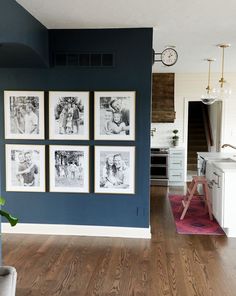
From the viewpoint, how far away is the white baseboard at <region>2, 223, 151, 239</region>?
410 cm

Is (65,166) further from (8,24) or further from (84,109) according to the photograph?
(8,24)

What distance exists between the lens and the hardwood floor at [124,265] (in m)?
2.84

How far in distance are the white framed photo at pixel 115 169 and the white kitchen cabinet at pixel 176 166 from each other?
11.4 ft

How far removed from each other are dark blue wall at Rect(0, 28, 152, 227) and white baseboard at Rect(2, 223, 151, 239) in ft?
→ 0.21

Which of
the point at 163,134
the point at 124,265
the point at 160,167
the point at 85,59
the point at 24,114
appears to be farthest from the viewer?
the point at 163,134

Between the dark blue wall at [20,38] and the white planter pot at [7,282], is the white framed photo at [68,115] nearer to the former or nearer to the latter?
the dark blue wall at [20,38]

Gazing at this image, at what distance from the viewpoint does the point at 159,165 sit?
7320 millimetres

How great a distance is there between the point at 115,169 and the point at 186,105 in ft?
13.6

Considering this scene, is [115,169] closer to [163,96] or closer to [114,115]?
[114,115]

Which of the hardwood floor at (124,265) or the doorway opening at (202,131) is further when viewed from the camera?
the doorway opening at (202,131)

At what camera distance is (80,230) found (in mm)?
4164

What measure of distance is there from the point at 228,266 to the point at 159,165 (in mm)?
4122

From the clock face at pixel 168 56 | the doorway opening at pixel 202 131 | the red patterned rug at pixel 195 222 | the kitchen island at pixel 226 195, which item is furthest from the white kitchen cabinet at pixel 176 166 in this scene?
the clock face at pixel 168 56

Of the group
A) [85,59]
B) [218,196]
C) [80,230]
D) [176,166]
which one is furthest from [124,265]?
[176,166]
